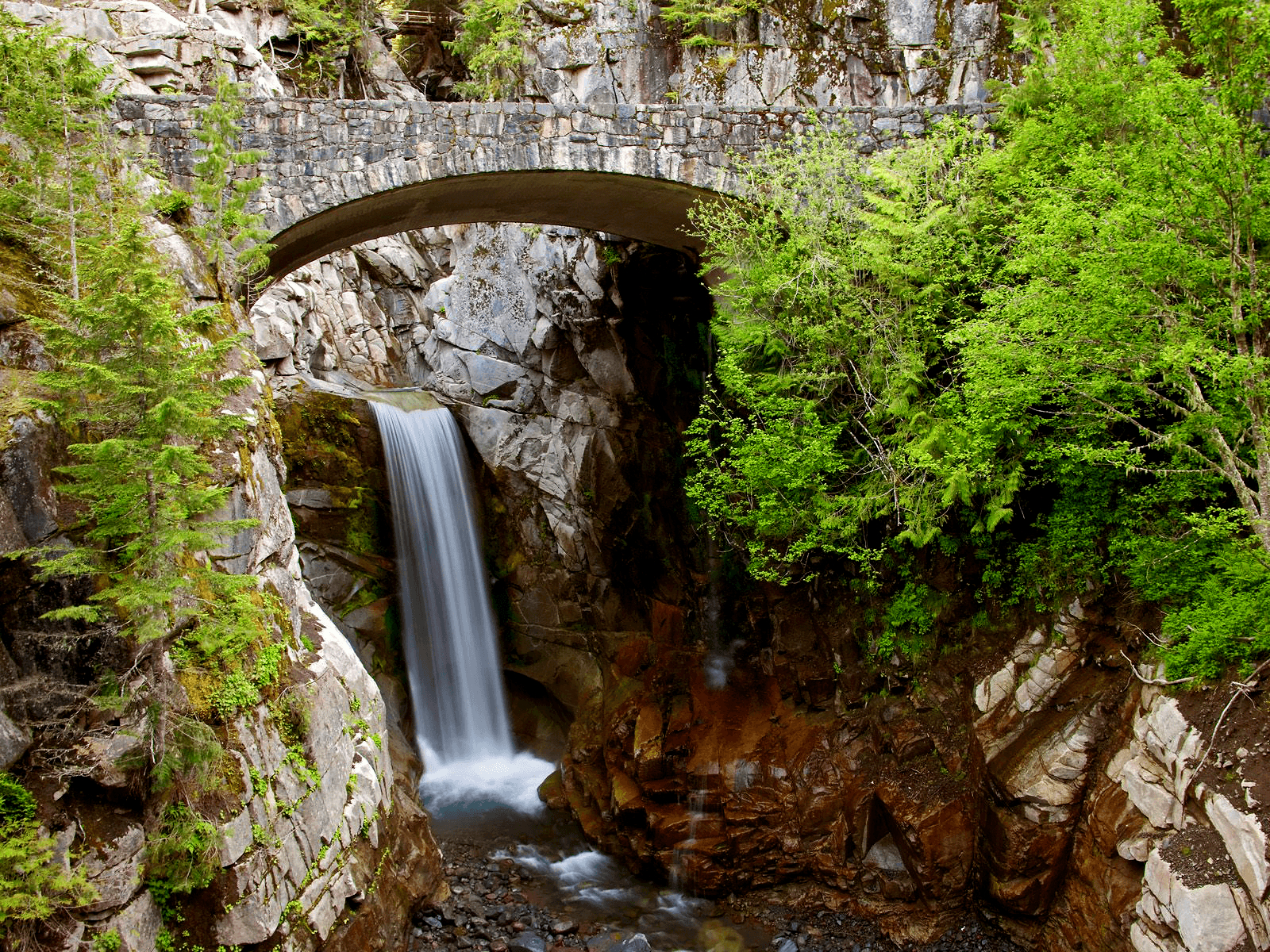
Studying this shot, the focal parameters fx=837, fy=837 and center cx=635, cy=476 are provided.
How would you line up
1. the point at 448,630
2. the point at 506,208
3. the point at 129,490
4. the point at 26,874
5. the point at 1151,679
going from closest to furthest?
1. the point at 26,874
2. the point at 129,490
3. the point at 1151,679
4. the point at 506,208
5. the point at 448,630

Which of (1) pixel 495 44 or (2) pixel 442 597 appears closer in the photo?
(2) pixel 442 597

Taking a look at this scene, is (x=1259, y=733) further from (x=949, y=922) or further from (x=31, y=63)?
(x=31, y=63)

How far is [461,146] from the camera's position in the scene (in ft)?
37.8

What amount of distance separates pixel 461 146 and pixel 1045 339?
310 inches

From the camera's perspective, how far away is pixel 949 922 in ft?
34.3

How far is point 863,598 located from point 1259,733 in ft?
17.1

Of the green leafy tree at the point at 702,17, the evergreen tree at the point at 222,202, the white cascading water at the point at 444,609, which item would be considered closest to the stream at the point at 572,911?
the white cascading water at the point at 444,609

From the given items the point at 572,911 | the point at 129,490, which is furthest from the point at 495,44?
the point at 572,911

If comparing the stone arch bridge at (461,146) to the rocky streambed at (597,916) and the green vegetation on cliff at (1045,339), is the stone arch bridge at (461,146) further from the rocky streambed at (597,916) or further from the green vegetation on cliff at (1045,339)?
the rocky streambed at (597,916)

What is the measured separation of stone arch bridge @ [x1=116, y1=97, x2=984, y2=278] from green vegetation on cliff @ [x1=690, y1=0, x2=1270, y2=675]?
2.25 ft

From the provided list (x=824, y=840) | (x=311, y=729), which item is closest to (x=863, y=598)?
(x=824, y=840)

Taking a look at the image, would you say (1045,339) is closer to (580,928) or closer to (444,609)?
(580,928)

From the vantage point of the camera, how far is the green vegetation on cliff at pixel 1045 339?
7824 millimetres

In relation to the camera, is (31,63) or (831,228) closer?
(31,63)
